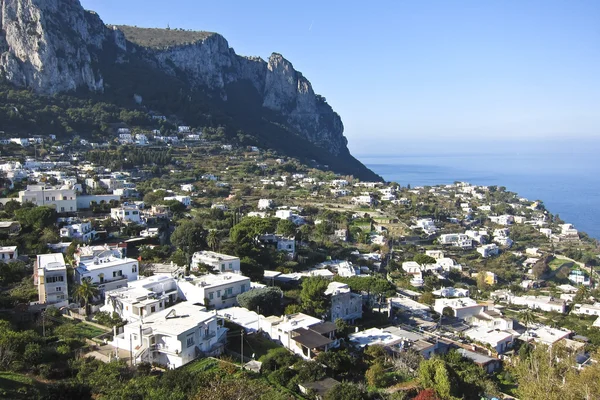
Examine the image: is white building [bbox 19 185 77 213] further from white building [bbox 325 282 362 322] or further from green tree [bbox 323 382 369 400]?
green tree [bbox 323 382 369 400]

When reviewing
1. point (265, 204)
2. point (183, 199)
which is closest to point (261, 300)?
point (183, 199)

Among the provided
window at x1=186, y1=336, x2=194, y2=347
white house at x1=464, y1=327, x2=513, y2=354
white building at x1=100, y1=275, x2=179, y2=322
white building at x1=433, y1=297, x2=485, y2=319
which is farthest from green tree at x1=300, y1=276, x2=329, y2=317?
white building at x1=433, y1=297, x2=485, y2=319

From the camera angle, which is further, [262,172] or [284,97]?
[284,97]

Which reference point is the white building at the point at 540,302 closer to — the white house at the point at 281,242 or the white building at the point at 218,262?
the white house at the point at 281,242

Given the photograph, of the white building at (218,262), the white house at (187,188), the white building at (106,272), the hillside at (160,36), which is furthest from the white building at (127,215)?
the hillside at (160,36)

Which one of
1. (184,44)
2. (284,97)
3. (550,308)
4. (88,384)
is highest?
(184,44)

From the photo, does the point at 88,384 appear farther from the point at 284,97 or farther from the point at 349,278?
the point at 284,97

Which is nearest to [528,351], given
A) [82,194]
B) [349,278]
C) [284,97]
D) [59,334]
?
[349,278]
